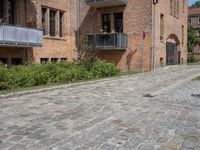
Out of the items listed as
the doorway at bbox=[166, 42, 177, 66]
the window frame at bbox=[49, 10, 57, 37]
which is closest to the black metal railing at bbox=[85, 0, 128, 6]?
the window frame at bbox=[49, 10, 57, 37]

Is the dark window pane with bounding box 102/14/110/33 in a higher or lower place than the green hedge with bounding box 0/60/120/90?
higher

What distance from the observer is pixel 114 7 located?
2900cm

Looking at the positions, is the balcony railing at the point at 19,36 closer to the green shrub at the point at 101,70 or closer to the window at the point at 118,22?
the green shrub at the point at 101,70

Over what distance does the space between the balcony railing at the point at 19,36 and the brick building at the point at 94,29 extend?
105mm

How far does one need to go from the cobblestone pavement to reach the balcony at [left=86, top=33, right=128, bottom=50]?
49.5 feet

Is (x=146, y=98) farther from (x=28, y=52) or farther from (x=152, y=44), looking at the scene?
(x=152, y=44)

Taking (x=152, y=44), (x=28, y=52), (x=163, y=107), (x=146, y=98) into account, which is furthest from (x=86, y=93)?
(x=152, y=44)

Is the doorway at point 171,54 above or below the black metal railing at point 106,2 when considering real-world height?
below

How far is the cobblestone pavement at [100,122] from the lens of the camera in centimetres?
629

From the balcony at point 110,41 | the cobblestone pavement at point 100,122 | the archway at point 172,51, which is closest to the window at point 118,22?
the balcony at point 110,41

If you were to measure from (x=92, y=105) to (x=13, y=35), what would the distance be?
11.1 meters

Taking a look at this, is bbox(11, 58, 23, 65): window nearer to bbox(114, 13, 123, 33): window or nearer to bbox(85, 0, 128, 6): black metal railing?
bbox(85, 0, 128, 6): black metal railing

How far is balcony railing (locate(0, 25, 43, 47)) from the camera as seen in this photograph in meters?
19.2

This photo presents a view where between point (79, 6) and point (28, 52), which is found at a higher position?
point (79, 6)
